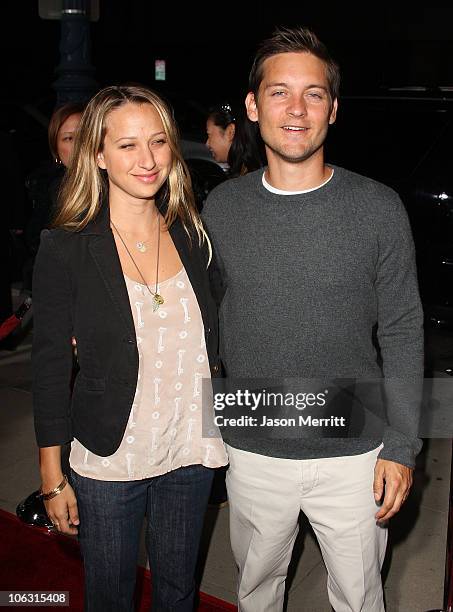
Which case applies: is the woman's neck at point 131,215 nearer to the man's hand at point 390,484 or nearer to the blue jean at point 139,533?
the blue jean at point 139,533

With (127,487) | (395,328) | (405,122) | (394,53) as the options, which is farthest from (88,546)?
(394,53)

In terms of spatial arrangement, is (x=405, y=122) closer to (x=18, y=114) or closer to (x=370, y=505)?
(x=370, y=505)

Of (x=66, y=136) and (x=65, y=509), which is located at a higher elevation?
(x=66, y=136)

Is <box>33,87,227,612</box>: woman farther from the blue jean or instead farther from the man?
the man

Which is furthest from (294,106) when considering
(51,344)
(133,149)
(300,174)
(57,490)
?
(57,490)

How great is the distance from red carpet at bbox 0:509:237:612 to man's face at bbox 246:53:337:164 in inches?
72.2

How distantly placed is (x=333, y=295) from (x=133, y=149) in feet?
2.29

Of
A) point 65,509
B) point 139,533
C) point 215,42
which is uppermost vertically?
point 215,42

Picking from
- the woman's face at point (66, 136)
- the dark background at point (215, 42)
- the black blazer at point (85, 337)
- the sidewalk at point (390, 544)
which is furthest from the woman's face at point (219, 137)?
the dark background at point (215, 42)

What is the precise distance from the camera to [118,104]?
221cm

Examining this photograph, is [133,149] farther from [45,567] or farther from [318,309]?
[45,567]

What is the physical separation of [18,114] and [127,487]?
30.2 ft

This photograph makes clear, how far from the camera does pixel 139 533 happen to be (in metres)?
2.29

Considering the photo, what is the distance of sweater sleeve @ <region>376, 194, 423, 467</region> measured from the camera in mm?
2164
